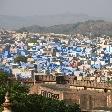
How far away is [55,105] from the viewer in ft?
114

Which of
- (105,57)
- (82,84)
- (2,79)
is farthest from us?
(105,57)

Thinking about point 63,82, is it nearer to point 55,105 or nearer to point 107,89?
point 107,89

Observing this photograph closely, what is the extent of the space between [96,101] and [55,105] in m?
9.61

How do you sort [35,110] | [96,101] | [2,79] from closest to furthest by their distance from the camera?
[35,110] < [96,101] < [2,79]

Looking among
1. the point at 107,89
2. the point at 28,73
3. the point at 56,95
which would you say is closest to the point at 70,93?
the point at 56,95

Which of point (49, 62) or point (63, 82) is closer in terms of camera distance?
point (63, 82)

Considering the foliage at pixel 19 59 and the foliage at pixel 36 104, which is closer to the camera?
the foliage at pixel 36 104

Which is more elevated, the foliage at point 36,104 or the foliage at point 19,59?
the foliage at point 36,104

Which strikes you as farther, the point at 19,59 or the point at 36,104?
the point at 19,59

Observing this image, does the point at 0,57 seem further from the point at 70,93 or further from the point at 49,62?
the point at 70,93

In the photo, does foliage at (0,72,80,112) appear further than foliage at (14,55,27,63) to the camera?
No

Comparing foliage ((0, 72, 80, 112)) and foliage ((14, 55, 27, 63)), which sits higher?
foliage ((0, 72, 80, 112))

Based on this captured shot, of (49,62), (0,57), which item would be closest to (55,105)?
(49,62)

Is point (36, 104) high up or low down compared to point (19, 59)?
up
